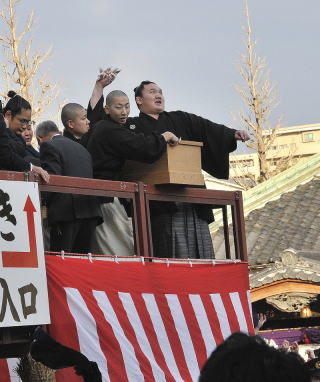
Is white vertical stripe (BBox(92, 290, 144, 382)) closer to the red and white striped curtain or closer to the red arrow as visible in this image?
the red and white striped curtain

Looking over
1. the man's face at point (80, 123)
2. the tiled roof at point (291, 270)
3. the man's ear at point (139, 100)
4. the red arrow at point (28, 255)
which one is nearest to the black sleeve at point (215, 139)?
the man's ear at point (139, 100)

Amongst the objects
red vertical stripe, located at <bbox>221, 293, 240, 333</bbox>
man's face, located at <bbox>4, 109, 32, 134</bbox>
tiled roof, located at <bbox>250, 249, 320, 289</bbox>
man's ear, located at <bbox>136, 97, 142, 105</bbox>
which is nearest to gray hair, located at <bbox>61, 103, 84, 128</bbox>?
man's face, located at <bbox>4, 109, 32, 134</bbox>

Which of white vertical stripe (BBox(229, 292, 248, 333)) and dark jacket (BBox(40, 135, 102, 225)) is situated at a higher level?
dark jacket (BBox(40, 135, 102, 225))

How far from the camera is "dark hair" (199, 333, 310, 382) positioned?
102 inches

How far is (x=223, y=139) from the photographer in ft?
25.4

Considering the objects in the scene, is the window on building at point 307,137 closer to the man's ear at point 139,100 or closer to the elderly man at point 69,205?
the man's ear at point 139,100

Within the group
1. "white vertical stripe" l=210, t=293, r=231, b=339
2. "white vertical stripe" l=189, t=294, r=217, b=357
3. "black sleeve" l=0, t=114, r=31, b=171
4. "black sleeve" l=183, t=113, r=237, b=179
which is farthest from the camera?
"black sleeve" l=183, t=113, r=237, b=179

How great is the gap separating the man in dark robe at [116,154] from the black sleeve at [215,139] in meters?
0.69

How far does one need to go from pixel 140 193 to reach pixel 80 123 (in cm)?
79

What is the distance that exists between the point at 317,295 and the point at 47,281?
7473 millimetres

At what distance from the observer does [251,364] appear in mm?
2615

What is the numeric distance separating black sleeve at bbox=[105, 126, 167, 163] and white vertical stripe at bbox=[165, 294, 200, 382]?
985mm

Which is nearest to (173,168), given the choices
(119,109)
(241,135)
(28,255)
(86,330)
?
(119,109)

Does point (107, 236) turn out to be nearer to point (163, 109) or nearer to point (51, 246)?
point (51, 246)
